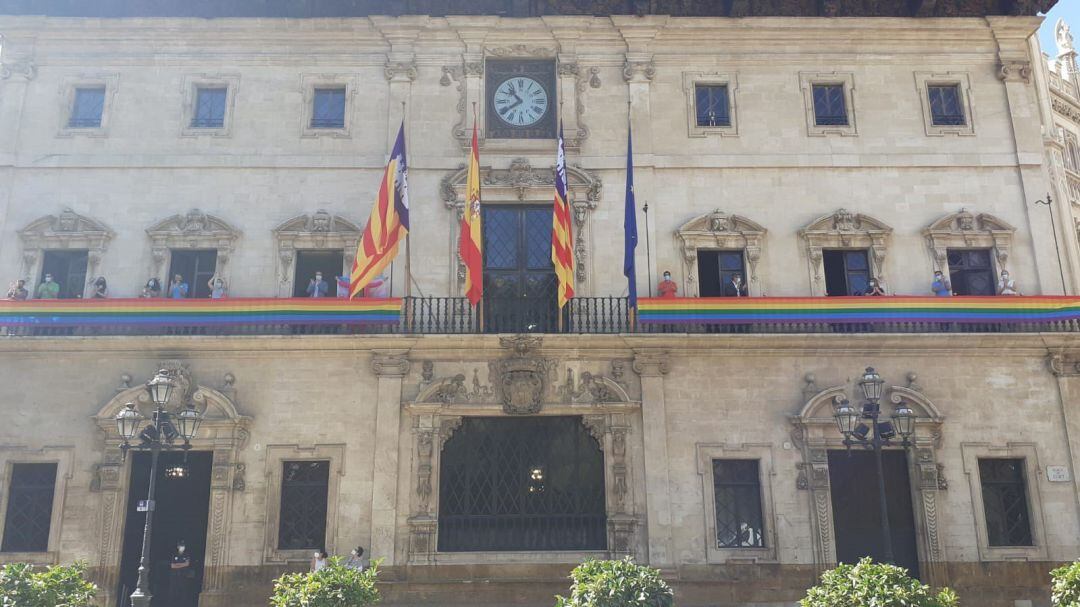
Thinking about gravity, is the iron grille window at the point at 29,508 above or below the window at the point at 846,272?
below

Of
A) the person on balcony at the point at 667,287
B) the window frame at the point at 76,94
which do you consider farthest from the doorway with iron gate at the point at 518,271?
the window frame at the point at 76,94

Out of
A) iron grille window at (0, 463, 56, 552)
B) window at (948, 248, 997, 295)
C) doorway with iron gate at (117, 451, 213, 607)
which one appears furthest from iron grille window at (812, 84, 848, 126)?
iron grille window at (0, 463, 56, 552)

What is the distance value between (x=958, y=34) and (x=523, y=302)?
12.3 meters

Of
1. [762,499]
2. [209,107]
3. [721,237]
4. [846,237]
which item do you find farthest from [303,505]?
[846,237]

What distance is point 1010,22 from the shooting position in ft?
68.9

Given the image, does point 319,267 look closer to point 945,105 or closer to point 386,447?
point 386,447

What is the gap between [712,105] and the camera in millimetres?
20906

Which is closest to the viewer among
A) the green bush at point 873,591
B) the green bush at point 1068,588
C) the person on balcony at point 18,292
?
the green bush at point 873,591

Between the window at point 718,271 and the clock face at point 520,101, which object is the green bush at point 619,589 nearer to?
the window at point 718,271

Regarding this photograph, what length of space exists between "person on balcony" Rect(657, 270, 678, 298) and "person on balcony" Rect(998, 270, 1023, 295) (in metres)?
7.16

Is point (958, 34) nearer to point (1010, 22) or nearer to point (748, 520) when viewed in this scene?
point (1010, 22)

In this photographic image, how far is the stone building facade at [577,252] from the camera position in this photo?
58.4 ft

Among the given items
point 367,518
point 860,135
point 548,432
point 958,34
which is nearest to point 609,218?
point 548,432

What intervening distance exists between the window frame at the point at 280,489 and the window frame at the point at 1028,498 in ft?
42.3
